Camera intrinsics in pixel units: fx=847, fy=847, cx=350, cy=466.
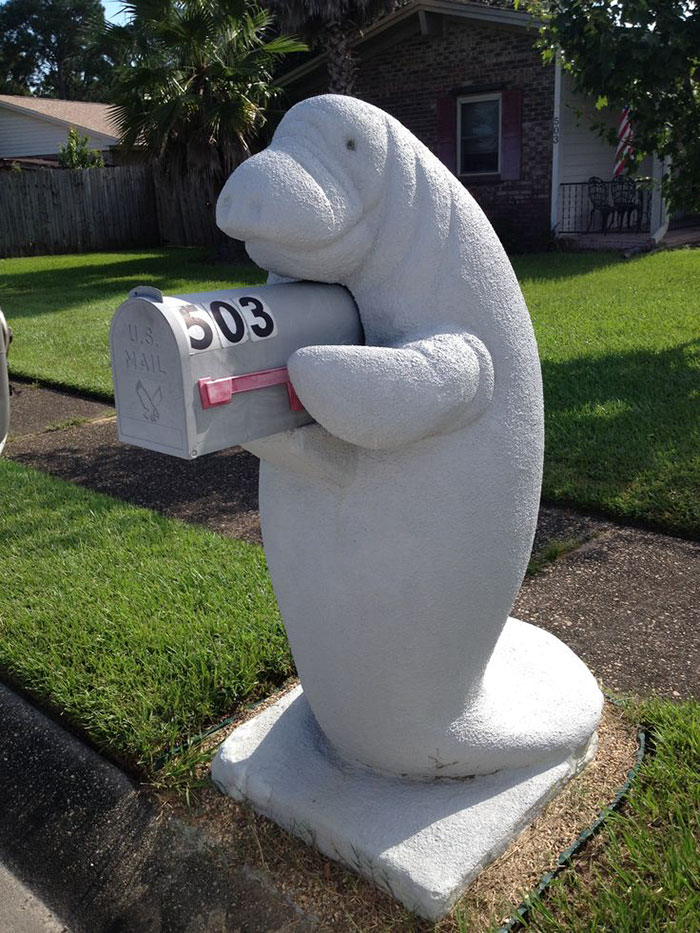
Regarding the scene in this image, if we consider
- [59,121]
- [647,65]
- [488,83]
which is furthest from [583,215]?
[59,121]

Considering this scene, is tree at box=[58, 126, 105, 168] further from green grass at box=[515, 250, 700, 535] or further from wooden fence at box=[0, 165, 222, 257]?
green grass at box=[515, 250, 700, 535]

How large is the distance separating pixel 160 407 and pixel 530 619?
2.09 m

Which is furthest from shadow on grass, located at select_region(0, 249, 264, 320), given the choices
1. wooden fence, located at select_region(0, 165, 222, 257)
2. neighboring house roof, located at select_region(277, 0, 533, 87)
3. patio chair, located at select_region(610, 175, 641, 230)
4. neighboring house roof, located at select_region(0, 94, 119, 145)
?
neighboring house roof, located at select_region(0, 94, 119, 145)

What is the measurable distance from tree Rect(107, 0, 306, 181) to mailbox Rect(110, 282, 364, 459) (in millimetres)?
12513

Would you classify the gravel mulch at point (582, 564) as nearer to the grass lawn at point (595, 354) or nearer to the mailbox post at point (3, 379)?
the grass lawn at point (595, 354)

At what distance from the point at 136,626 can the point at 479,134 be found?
13331 millimetres

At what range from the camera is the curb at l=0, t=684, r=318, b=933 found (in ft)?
6.66

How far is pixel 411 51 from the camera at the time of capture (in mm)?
14352

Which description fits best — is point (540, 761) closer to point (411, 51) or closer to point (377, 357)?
point (377, 357)

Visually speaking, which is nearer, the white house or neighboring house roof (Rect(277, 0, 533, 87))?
neighboring house roof (Rect(277, 0, 533, 87))

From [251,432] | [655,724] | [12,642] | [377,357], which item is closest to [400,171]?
[377,357]

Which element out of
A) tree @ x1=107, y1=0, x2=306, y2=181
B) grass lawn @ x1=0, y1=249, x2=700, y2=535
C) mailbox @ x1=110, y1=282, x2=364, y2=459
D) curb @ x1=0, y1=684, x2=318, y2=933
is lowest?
curb @ x1=0, y1=684, x2=318, y2=933

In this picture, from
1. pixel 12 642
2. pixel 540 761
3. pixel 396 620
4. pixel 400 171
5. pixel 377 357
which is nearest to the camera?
pixel 377 357

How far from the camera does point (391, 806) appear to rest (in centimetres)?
209
